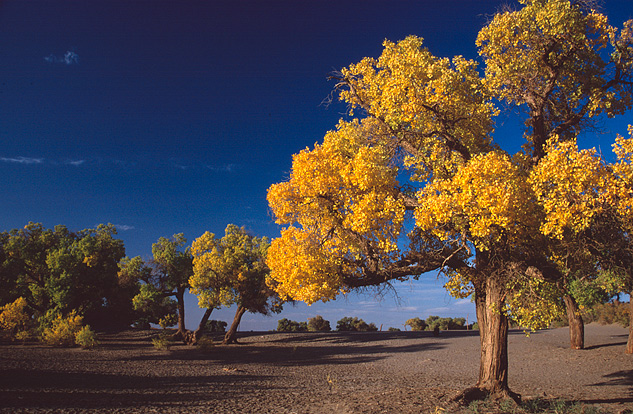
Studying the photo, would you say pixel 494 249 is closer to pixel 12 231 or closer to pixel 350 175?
pixel 350 175

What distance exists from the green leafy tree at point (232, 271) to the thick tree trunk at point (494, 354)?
59.4 ft

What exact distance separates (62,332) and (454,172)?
26346 millimetres

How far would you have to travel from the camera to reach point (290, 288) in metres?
9.52

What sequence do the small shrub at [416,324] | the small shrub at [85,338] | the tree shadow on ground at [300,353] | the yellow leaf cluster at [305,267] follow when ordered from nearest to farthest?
1. the yellow leaf cluster at [305,267]
2. the tree shadow on ground at [300,353]
3. the small shrub at [85,338]
4. the small shrub at [416,324]

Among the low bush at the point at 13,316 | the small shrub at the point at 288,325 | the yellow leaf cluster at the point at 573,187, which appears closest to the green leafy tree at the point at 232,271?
the low bush at the point at 13,316

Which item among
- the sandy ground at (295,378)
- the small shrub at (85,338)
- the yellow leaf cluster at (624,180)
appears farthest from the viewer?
the small shrub at (85,338)

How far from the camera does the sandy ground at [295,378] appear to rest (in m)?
9.38

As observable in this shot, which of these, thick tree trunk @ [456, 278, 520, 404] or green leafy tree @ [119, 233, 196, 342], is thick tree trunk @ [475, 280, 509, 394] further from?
green leafy tree @ [119, 233, 196, 342]

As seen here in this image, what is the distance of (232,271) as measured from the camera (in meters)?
26.4

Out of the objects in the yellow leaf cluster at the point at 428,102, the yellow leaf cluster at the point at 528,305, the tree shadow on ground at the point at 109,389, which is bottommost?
the tree shadow on ground at the point at 109,389

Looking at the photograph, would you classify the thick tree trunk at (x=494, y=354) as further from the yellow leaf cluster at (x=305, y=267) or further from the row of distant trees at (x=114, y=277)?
the row of distant trees at (x=114, y=277)

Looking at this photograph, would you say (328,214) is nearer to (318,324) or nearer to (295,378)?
(295,378)

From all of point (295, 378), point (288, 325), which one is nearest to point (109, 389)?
point (295, 378)

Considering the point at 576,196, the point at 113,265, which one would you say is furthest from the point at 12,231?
the point at 576,196
